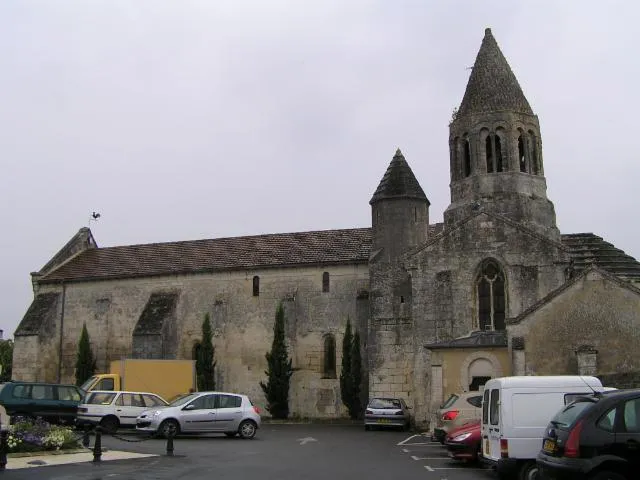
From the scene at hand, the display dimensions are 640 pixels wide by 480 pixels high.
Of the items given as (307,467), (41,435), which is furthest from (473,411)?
(41,435)

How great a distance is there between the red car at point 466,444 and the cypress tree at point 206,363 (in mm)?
21819

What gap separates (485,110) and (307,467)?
20954mm

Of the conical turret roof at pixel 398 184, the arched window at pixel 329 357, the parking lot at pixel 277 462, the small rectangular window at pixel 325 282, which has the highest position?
the conical turret roof at pixel 398 184

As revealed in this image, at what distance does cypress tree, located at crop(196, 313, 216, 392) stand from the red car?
2182 cm

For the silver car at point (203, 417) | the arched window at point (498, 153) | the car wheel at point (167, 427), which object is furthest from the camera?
the arched window at point (498, 153)

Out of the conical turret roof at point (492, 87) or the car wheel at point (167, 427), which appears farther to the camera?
the conical turret roof at point (492, 87)

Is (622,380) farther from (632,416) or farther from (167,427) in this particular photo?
(167,427)

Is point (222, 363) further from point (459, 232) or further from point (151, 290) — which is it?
point (459, 232)

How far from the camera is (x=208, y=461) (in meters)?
16.1

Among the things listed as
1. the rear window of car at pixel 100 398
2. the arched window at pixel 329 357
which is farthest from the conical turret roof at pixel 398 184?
the rear window of car at pixel 100 398

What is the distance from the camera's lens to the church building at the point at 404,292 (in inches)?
887

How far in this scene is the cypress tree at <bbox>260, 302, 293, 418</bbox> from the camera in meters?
34.8

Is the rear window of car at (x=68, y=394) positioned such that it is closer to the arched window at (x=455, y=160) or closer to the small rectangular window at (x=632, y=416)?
the arched window at (x=455, y=160)

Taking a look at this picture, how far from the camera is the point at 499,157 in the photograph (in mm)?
31328
